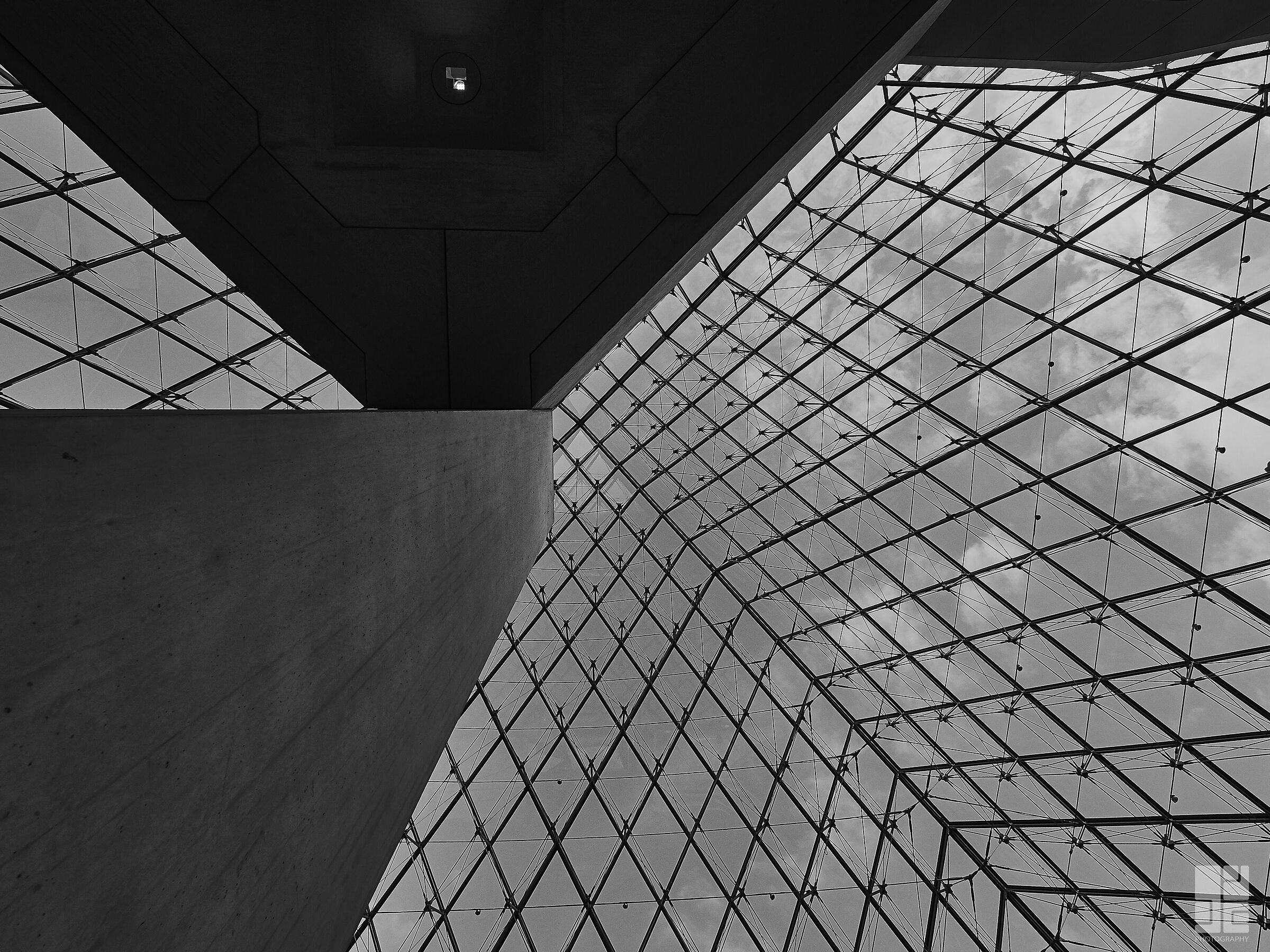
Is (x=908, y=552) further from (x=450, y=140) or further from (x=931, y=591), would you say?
(x=450, y=140)

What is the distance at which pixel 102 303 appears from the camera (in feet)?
62.0

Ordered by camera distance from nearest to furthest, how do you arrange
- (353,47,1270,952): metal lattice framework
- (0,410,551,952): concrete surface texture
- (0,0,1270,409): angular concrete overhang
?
(0,410,551,952): concrete surface texture
(0,0,1270,409): angular concrete overhang
(353,47,1270,952): metal lattice framework

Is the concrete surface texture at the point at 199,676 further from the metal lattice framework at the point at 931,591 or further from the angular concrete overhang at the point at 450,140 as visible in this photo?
the metal lattice framework at the point at 931,591

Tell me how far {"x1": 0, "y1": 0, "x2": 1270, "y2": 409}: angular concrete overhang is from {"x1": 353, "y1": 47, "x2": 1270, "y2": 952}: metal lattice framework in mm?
12859

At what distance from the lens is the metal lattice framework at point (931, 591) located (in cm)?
1470

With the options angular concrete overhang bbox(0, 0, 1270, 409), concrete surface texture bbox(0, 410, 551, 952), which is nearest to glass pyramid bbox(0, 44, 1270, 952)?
angular concrete overhang bbox(0, 0, 1270, 409)

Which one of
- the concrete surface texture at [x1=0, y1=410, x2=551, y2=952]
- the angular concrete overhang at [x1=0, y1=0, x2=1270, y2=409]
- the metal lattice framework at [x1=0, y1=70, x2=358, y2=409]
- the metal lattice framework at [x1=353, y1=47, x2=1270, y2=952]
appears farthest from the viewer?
the metal lattice framework at [x1=0, y1=70, x2=358, y2=409]

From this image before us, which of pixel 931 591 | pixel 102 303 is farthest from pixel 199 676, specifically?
pixel 102 303

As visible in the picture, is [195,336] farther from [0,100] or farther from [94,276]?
[0,100]

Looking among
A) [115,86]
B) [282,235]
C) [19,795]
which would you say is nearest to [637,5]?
[282,235]

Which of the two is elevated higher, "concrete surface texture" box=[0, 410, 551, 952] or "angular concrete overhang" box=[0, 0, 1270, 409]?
"angular concrete overhang" box=[0, 0, 1270, 409]

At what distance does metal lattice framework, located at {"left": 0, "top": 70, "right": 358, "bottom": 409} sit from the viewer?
17422 mm

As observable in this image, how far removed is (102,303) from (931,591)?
26804 mm

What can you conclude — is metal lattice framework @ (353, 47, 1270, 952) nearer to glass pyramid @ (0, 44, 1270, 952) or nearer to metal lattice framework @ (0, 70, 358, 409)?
glass pyramid @ (0, 44, 1270, 952)
